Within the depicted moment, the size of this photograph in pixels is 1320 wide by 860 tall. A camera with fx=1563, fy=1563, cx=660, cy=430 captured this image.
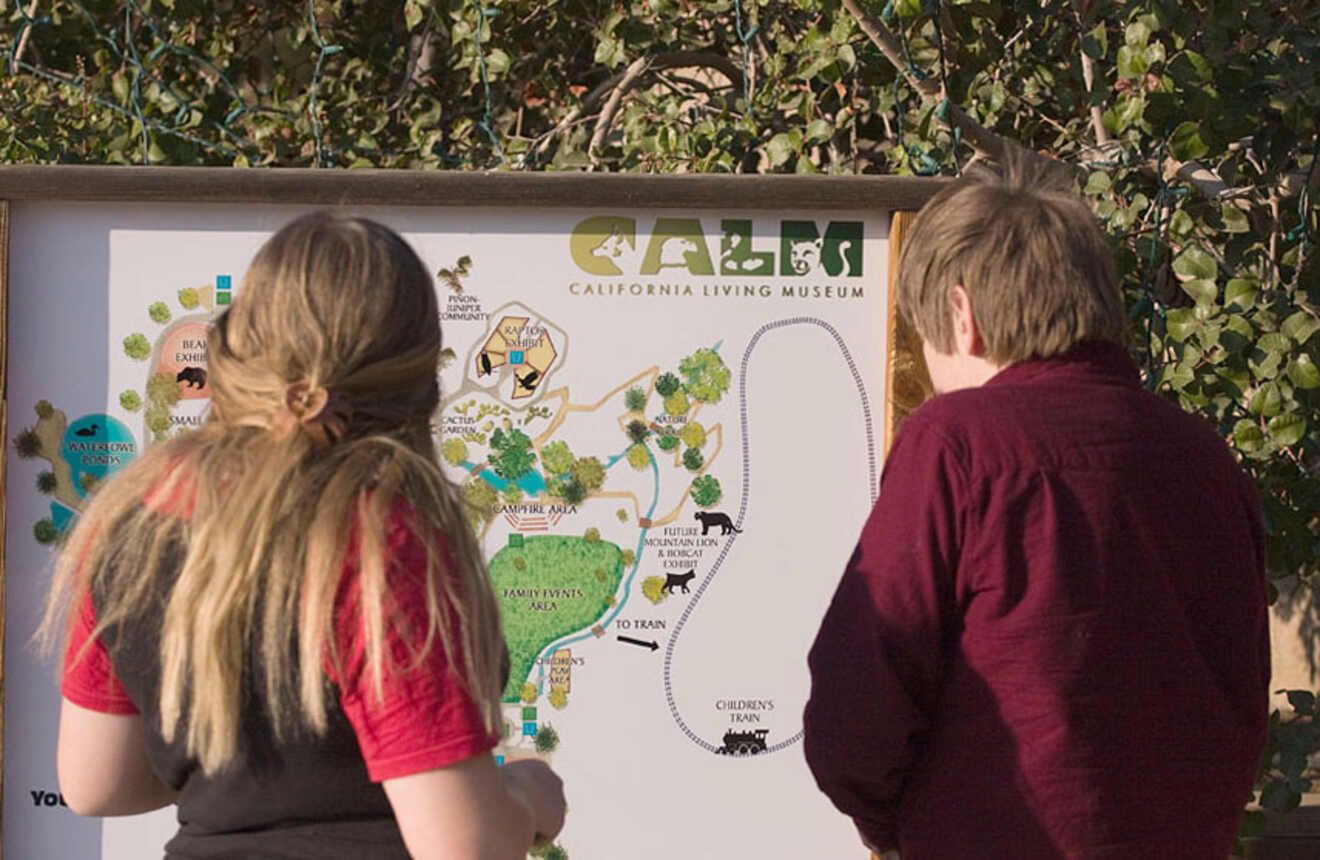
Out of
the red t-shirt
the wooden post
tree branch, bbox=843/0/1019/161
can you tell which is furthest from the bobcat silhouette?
the red t-shirt

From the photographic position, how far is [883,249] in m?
2.33

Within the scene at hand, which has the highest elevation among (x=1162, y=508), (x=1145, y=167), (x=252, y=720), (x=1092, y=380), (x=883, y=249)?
(x=1145, y=167)

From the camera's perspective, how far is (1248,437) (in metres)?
2.71

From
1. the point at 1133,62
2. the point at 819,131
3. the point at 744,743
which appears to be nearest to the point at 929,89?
the point at 819,131

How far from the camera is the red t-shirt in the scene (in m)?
1.38

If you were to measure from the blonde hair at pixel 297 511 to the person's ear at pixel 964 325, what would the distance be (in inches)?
27.1

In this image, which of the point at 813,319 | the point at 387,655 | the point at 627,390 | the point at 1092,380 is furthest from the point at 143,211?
the point at 1092,380

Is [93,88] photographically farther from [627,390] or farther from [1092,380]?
[1092,380]

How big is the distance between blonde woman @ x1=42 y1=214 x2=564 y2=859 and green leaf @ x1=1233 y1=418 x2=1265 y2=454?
1.64 meters

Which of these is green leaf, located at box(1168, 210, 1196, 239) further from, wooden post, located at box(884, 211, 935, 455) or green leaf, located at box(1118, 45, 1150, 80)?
wooden post, located at box(884, 211, 935, 455)

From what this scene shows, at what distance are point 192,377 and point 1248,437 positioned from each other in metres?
1.76

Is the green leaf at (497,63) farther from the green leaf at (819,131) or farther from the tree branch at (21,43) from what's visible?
the tree branch at (21,43)

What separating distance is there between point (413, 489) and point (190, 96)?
259cm

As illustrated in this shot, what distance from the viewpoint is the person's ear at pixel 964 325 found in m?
1.88
